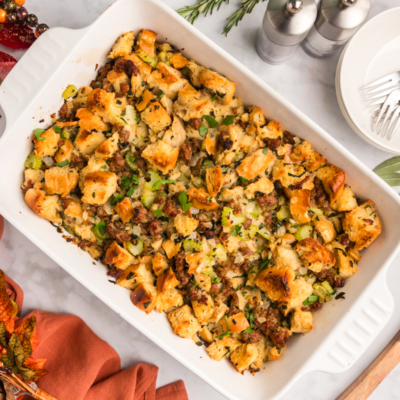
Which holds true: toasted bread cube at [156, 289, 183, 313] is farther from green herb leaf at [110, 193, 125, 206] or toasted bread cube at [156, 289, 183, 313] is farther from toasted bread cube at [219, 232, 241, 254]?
green herb leaf at [110, 193, 125, 206]

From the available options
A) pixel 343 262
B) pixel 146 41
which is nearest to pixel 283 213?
A: pixel 343 262

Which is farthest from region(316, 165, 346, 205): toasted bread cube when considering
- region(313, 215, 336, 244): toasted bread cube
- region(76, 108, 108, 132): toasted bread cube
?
region(76, 108, 108, 132): toasted bread cube

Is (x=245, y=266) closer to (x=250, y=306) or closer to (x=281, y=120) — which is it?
(x=250, y=306)

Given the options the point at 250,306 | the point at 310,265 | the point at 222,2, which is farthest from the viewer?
the point at 222,2

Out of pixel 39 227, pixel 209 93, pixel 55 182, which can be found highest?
pixel 209 93

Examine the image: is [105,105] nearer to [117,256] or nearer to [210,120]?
[210,120]

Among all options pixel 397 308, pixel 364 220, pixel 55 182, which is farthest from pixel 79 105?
pixel 397 308
